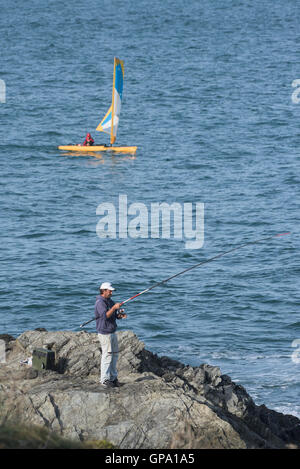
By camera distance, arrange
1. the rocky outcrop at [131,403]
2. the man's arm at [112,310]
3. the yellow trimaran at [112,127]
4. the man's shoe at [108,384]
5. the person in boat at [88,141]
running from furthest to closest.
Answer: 1. the yellow trimaran at [112,127]
2. the person in boat at [88,141]
3. the man's shoe at [108,384]
4. the man's arm at [112,310]
5. the rocky outcrop at [131,403]

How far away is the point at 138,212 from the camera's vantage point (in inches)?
1742

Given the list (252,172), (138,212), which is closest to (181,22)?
(252,172)

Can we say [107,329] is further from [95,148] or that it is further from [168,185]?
[95,148]

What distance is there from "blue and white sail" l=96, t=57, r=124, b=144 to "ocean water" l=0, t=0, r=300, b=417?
184 centimetres

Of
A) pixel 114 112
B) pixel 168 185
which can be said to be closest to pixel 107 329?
pixel 168 185

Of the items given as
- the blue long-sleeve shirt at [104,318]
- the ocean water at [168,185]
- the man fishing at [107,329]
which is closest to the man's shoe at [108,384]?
the man fishing at [107,329]

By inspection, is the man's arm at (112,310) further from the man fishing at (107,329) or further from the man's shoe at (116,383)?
the man's shoe at (116,383)

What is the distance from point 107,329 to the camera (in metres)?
17.2

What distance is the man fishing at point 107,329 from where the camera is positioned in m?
17.1

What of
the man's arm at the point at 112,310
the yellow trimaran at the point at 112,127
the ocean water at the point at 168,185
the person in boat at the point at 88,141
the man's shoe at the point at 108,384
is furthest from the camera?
the yellow trimaran at the point at 112,127

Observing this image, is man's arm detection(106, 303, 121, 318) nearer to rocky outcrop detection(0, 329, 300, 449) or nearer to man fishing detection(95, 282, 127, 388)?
man fishing detection(95, 282, 127, 388)

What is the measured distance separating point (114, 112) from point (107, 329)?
42431 millimetres

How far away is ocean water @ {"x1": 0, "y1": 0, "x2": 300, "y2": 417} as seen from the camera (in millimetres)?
29453

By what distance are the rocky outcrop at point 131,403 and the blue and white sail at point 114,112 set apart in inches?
1491
